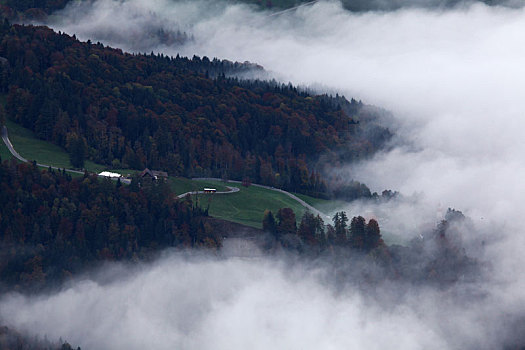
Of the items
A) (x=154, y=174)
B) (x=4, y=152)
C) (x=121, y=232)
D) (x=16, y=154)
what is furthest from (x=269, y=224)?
(x=4, y=152)

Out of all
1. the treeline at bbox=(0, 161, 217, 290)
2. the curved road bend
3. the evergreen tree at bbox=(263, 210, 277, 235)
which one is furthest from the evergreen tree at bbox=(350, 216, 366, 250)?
the curved road bend

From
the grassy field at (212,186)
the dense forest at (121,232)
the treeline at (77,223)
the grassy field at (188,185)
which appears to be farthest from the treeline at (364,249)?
the treeline at (77,223)

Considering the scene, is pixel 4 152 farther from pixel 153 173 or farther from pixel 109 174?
pixel 153 173

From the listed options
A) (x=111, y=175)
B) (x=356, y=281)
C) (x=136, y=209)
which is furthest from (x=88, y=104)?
(x=356, y=281)

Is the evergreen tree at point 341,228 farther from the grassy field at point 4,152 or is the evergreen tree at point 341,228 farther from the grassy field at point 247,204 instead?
the grassy field at point 4,152

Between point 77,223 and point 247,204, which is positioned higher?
point 247,204

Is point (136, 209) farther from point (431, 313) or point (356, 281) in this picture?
point (431, 313)

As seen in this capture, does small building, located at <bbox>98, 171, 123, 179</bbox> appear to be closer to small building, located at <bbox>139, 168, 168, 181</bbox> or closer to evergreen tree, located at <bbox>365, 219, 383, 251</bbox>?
small building, located at <bbox>139, 168, 168, 181</bbox>
